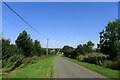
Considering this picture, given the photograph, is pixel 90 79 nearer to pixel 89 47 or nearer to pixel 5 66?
pixel 5 66

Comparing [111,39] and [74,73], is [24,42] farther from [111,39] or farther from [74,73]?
[74,73]

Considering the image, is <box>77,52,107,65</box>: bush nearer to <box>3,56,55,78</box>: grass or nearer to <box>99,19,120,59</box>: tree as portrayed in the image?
<box>99,19,120,59</box>: tree

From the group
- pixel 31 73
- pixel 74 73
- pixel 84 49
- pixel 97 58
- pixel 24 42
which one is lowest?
pixel 74 73

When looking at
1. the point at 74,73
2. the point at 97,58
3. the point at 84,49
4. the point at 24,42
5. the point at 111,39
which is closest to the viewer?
the point at 74,73

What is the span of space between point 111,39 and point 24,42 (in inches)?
798

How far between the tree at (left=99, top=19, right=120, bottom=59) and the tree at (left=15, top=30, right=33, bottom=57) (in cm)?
1731

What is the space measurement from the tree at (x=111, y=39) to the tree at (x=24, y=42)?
17.3 metres

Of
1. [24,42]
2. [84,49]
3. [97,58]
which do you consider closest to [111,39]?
[97,58]

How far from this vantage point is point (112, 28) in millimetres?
43656

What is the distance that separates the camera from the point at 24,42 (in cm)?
5606

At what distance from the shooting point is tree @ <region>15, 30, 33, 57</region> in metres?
55.5

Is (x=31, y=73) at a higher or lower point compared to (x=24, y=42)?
lower

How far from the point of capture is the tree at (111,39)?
42.0 m

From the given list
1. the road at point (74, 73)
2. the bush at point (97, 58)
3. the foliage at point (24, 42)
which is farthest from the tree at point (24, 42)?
the road at point (74, 73)
